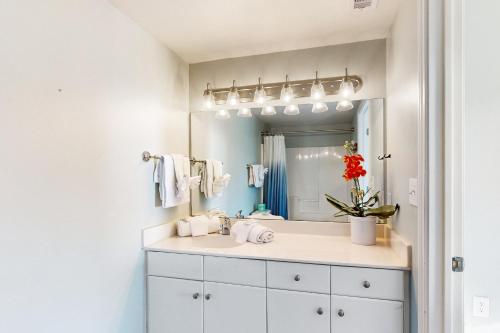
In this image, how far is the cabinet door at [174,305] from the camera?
5.54 feet

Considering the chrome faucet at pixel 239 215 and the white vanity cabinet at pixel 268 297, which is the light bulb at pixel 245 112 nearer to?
the chrome faucet at pixel 239 215

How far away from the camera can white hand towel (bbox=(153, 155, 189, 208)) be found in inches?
74.8

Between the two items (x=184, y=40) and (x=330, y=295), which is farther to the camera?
(x=184, y=40)

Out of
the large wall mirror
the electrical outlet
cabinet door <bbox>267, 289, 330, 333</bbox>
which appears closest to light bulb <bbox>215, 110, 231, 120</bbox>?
the large wall mirror

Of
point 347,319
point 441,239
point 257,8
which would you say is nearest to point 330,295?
point 347,319

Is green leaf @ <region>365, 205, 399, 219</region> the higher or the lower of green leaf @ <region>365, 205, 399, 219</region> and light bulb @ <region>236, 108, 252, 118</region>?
the lower

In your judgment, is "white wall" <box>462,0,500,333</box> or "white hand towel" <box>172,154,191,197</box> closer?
"white wall" <box>462,0,500,333</box>

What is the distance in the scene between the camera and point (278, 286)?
1.56m

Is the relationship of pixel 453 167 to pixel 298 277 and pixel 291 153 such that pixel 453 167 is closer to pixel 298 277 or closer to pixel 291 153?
pixel 298 277

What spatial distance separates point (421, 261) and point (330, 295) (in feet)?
1.70

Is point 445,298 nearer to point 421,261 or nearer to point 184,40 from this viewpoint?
point 421,261

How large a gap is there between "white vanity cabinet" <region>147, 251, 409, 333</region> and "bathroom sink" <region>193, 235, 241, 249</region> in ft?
0.66

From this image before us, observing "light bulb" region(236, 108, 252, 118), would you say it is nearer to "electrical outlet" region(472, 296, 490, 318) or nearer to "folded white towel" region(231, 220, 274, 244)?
"folded white towel" region(231, 220, 274, 244)

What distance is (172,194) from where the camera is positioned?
1.96 m
